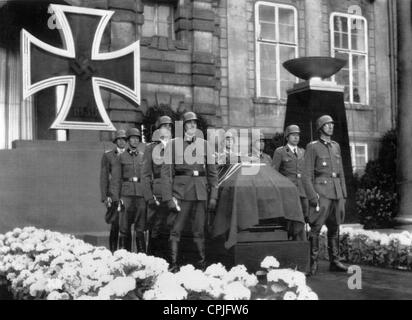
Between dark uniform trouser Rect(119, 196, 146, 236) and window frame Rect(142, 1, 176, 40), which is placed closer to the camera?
dark uniform trouser Rect(119, 196, 146, 236)

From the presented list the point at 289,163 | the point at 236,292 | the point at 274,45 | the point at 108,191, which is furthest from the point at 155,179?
the point at 274,45

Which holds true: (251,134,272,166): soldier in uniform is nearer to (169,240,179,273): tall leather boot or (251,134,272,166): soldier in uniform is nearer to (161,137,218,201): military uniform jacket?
(161,137,218,201): military uniform jacket

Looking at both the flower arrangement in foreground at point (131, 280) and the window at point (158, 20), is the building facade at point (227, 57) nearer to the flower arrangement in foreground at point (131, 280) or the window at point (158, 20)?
the window at point (158, 20)

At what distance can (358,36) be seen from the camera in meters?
17.8

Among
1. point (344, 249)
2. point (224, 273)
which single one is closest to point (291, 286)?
point (224, 273)

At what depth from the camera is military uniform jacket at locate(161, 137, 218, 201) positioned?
6.54 metres

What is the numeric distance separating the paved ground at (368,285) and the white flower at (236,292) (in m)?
1.60

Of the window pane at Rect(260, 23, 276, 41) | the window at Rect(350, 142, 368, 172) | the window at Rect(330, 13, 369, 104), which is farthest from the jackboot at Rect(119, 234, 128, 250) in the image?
the window at Rect(330, 13, 369, 104)

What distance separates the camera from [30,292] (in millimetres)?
4500

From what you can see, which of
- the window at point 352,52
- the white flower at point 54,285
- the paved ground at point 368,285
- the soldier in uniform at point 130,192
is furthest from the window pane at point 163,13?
the white flower at point 54,285

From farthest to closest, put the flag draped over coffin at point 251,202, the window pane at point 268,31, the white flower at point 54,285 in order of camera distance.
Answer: the window pane at point 268,31 → the flag draped over coffin at point 251,202 → the white flower at point 54,285

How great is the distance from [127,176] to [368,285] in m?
3.42

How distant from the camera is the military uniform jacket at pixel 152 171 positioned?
23.2 feet

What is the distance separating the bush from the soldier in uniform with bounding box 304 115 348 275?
14.6ft
